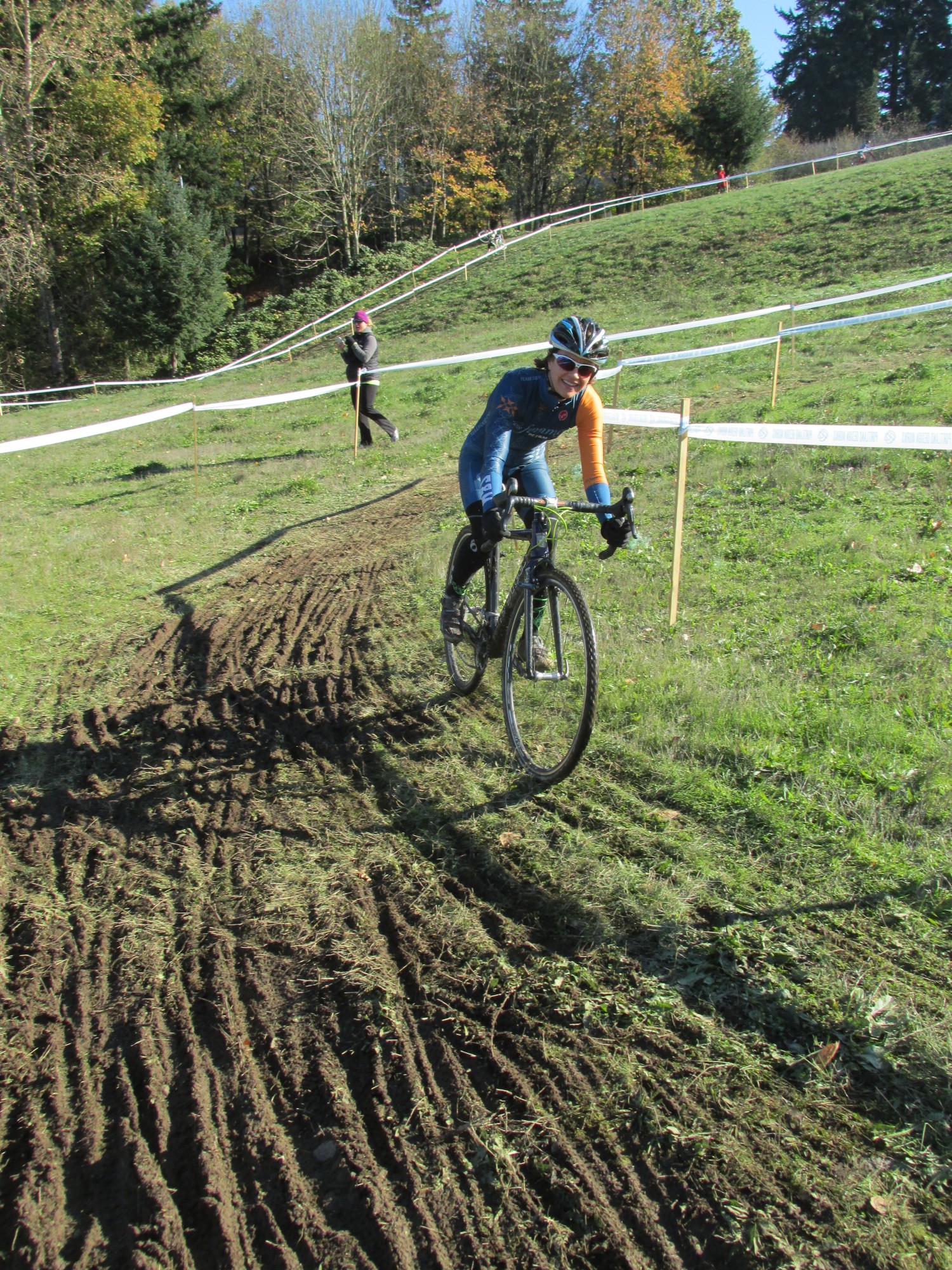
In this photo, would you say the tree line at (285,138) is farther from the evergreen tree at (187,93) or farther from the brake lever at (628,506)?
the brake lever at (628,506)

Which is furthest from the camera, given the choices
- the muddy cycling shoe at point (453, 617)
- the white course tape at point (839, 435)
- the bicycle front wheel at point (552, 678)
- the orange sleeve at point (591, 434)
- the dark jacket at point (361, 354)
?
the dark jacket at point (361, 354)

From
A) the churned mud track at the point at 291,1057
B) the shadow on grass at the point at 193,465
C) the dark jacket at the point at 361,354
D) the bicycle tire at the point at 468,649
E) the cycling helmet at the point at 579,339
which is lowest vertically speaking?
the churned mud track at the point at 291,1057

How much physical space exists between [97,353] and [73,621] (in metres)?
38.2

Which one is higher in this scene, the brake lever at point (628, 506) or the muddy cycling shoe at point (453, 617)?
the brake lever at point (628, 506)

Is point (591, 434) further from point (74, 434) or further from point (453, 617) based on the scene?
point (74, 434)

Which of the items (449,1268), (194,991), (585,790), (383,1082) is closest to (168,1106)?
(194,991)

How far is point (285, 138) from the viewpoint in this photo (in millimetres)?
43156

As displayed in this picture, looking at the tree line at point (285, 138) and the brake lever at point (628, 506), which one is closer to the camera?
the brake lever at point (628, 506)

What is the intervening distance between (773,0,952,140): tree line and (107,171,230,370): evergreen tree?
167 ft

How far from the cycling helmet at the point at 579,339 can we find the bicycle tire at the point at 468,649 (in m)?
1.28

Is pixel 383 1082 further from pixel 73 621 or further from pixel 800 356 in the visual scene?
pixel 800 356

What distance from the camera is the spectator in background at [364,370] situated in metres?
13.1

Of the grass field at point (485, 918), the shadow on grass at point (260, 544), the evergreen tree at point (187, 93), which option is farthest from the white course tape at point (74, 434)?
the evergreen tree at point (187, 93)

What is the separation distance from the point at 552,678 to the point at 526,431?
1490mm
